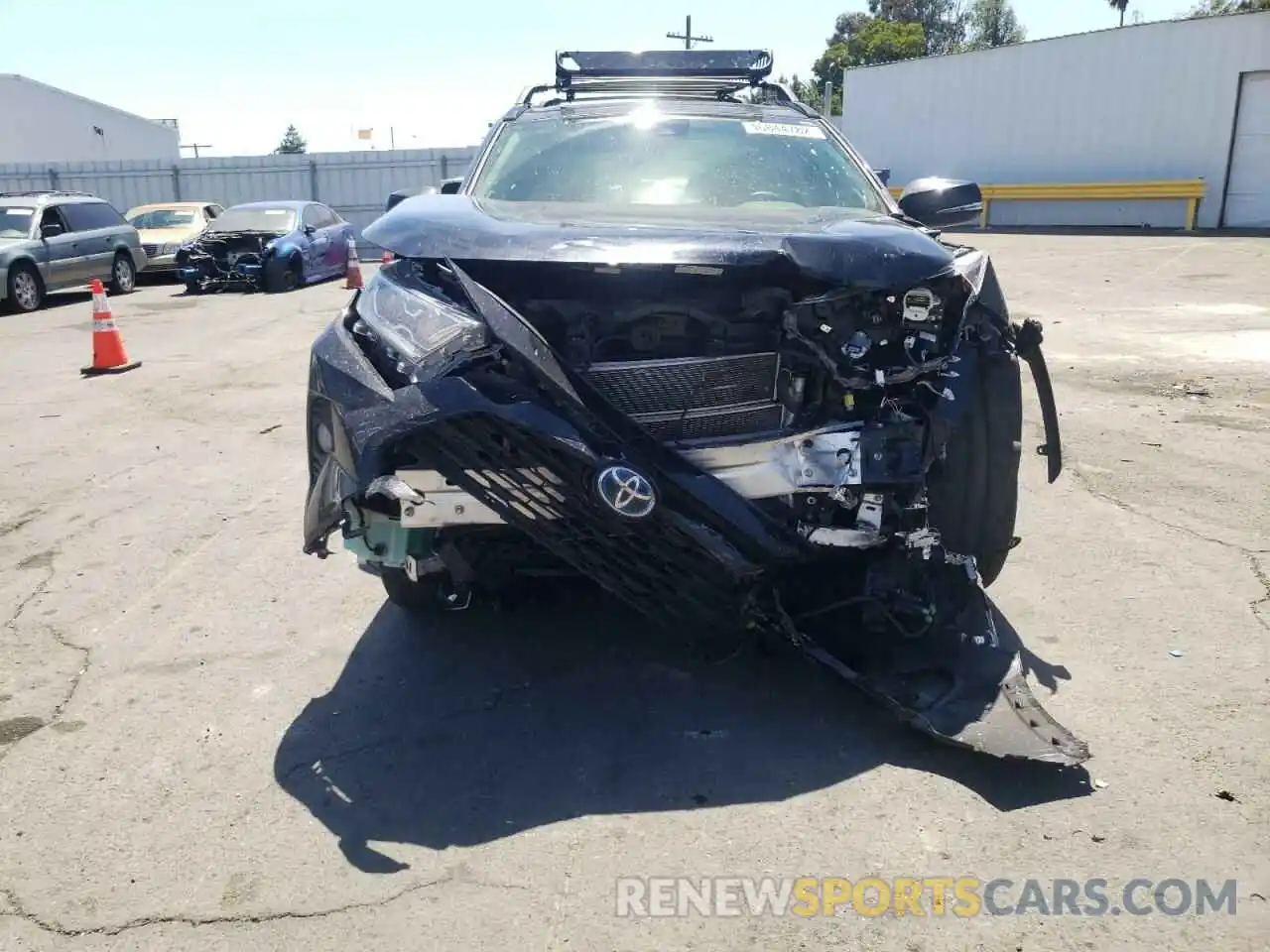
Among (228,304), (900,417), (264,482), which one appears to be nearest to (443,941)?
(900,417)

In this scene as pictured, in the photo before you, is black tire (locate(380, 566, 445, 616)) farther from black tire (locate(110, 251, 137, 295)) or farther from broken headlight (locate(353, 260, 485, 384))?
black tire (locate(110, 251, 137, 295))

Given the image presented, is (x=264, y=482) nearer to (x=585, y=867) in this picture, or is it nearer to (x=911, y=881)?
(x=585, y=867)

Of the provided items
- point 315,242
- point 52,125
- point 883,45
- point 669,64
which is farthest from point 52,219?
point 883,45

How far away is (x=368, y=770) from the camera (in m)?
2.97

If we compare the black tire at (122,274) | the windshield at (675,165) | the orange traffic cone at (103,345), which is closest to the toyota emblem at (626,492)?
the windshield at (675,165)

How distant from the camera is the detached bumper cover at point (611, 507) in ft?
9.20

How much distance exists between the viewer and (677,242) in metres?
3.02

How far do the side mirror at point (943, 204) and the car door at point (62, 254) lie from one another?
14461 millimetres

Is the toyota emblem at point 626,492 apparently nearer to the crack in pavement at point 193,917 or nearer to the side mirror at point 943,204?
the crack in pavement at point 193,917

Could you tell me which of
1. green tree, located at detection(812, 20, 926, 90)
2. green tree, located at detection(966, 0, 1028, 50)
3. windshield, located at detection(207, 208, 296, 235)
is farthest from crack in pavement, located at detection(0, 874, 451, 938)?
green tree, located at detection(966, 0, 1028, 50)

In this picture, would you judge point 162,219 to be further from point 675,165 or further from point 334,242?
point 675,165

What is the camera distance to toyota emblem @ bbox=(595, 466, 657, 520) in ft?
9.16

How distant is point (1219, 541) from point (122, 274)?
55.0 ft

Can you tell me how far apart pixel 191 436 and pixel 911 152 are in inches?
1111
